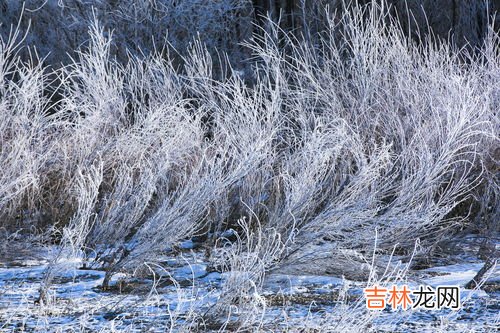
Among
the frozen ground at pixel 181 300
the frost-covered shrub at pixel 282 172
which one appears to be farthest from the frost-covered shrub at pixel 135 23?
the frozen ground at pixel 181 300

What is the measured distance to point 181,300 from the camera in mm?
3285

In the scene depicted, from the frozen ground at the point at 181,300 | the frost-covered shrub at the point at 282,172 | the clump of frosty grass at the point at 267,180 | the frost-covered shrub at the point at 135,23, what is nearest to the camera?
the frozen ground at the point at 181,300

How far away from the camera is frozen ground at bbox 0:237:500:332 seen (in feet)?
11.9

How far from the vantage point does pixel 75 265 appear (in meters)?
4.55

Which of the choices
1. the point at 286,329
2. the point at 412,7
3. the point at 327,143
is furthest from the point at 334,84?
the point at 412,7

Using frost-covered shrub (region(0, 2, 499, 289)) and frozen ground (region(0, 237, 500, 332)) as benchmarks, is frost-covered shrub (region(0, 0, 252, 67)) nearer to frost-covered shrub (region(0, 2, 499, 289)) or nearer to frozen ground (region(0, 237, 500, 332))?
frost-covered shrub (region(0, 2, 499, 289))

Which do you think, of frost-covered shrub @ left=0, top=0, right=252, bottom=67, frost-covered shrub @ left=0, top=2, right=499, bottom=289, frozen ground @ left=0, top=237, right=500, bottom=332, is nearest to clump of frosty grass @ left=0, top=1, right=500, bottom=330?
frost-covered shrub @ left=0, top=2, right=499, bottom=289

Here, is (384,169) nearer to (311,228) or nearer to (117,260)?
(311,228)

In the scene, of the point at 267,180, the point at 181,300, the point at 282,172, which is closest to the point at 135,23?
the point at 282,172

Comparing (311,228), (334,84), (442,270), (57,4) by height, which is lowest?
(442,270)

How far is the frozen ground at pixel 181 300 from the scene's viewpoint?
3.62 meters

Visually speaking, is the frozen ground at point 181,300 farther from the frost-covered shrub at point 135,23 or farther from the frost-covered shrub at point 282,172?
the frost-covered shrub at point 135,23

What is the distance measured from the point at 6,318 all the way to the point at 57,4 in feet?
31.0

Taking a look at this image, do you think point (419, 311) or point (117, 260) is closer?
point (419, 311)
